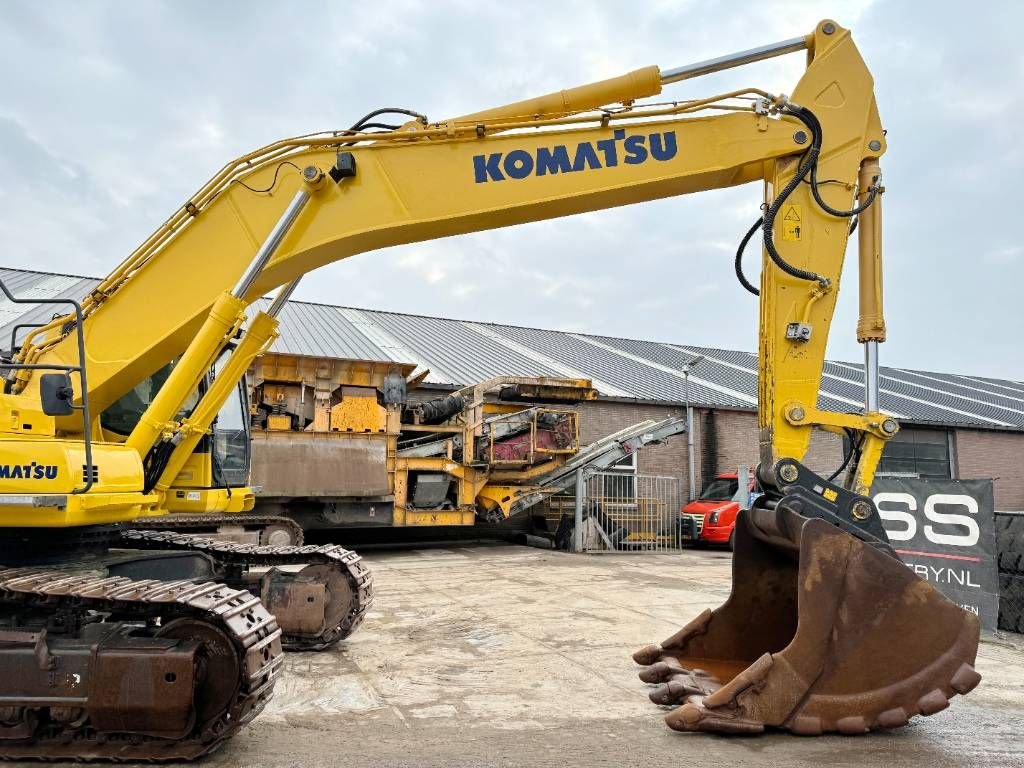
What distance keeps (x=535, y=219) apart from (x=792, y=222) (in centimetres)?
169

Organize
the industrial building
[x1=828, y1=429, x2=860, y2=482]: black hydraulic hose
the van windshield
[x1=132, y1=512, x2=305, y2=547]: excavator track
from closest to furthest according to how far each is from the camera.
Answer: [x1=828, y1=429, x2=860, y2=482]: black hydraulic hose < [x1=132, y1=512, x2=305, y2=547]: excavator track < the van windshield < the industrial building

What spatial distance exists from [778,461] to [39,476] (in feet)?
14.0

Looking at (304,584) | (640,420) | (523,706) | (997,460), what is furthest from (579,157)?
(997,460)

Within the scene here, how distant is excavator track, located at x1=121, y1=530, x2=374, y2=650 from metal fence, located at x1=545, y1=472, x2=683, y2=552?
9.95 metres

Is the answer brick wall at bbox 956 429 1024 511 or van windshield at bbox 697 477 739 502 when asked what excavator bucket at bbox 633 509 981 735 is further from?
brick wall at bbox 956 429 1024 511

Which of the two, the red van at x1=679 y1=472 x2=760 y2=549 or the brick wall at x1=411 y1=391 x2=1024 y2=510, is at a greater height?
the brick wall at x1=411 y1=391 x2=1024 y2=510

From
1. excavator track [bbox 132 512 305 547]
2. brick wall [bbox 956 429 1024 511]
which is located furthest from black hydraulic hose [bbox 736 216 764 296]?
brick wall [bbox 956 429 1024 511]

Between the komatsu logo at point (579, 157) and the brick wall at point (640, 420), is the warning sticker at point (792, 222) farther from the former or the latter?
the brick wall at point (640, 420)

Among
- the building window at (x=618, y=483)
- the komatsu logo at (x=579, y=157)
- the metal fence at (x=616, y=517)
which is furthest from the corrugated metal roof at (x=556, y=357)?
the komatsu logo at (x=579, y=157)

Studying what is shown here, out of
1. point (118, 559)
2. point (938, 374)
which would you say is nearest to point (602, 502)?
point (118, 559)

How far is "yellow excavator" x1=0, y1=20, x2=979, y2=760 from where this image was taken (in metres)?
4.20

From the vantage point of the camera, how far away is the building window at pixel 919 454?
25.3m

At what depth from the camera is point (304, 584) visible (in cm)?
625

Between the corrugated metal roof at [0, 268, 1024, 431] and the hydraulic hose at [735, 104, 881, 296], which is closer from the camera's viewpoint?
the hydraulic hose at [735, 104, 881, 296]
